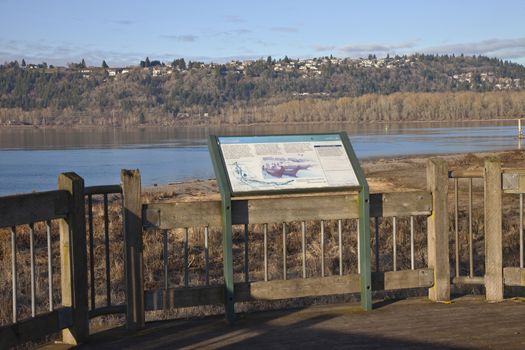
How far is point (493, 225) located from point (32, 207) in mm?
3971

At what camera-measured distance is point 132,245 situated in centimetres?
627

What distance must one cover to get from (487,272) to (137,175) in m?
3.21

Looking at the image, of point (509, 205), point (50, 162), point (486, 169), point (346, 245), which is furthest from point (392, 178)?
point (50, 162)

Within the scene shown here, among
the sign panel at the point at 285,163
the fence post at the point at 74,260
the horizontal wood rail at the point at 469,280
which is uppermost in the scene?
the sign panel at the point at 285,163

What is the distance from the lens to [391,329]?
20.0 ft

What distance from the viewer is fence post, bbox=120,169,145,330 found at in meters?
6.25

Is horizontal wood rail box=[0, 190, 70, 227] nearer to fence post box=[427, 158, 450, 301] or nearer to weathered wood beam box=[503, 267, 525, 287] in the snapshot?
fence post box=[427, 158, 450, 301]

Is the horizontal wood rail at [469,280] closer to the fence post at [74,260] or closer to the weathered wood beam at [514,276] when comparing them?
the weathered wood beam at [514,276]

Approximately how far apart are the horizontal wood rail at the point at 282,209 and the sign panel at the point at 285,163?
4.9 inches

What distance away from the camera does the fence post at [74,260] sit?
19.3 ft

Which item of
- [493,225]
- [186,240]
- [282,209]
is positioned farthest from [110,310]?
[493,225]

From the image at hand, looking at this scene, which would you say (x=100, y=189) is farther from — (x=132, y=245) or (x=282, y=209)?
(x=282, y=209)

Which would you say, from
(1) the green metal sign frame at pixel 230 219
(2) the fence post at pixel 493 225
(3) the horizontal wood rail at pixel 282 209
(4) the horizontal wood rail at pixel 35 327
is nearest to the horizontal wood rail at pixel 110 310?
(4) the horizontal wood rail at pixel 35 327

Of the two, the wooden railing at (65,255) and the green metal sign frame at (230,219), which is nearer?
the wooden railing at (65,255)
